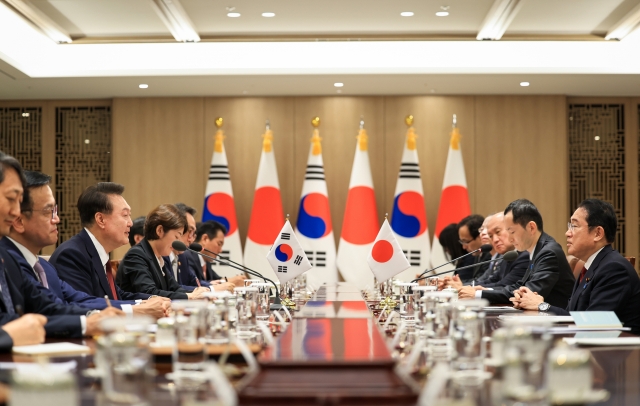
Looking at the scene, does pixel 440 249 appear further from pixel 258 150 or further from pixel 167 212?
pixel 167 212

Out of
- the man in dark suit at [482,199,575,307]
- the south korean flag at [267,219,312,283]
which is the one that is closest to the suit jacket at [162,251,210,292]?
the south korean flag at [267,219,312,283]

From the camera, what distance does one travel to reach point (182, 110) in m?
10.4

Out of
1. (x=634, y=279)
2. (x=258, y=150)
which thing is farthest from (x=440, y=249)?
(x=634, y=279)

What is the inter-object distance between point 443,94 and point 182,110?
3432 millimetres

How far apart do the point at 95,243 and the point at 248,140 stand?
19.9ft

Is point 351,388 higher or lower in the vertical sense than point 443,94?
lower

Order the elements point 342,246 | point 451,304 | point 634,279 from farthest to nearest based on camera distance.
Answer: point 342,246
point 634,279
point 451,304

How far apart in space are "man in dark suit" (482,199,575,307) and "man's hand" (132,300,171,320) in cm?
225

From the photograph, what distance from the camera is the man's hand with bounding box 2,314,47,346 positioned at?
2.59 meters

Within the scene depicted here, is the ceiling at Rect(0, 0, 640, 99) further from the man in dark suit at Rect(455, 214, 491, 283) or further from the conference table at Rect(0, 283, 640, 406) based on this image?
the conference table at Rect(0, 283, 640, 406)

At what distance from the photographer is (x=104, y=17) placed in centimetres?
834

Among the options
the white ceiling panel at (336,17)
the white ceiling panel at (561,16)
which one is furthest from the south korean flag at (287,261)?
the white ceiling panel at (561,16)

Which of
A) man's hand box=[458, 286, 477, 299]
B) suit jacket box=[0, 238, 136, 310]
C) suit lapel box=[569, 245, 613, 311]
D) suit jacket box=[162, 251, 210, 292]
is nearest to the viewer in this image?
suit jacket box=[0, 238, 136, 310]

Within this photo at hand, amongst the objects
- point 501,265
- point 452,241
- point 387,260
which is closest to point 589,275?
point 387,260
